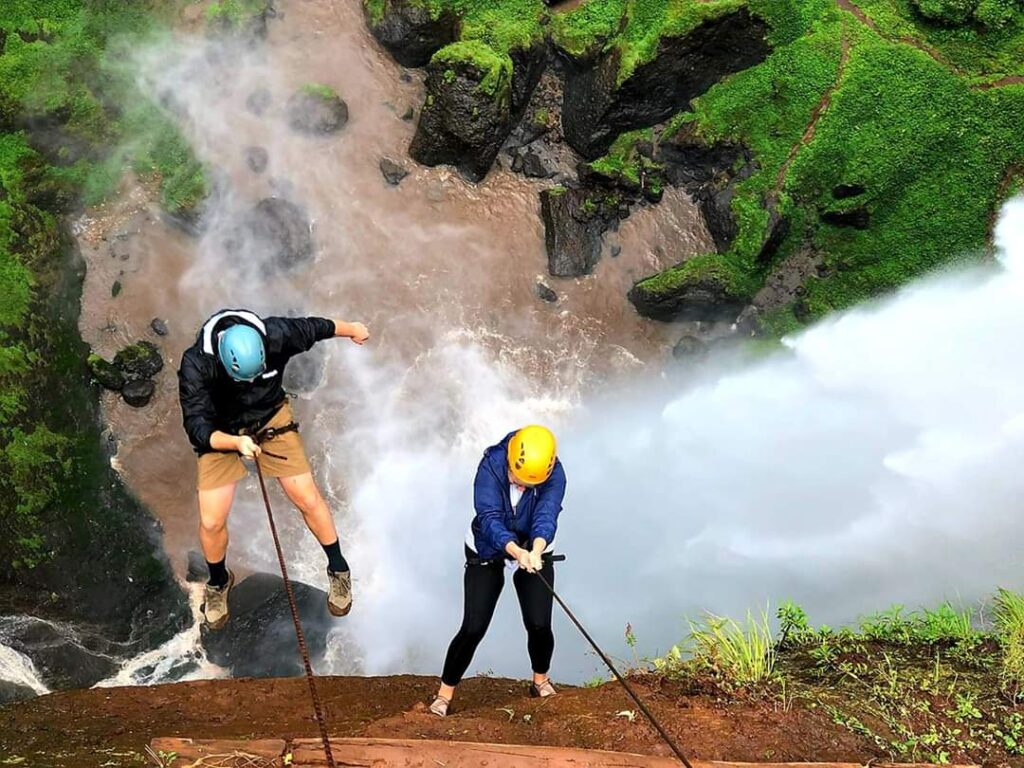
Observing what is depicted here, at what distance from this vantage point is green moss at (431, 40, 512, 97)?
11781 mm

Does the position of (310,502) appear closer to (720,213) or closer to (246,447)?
(246,447)

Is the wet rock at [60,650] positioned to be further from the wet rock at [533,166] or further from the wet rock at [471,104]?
the wet rock at [533,166]

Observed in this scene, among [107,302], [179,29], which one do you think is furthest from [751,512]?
[179,29]

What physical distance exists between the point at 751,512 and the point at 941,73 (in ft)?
24.6

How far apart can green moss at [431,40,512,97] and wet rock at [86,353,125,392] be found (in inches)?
272

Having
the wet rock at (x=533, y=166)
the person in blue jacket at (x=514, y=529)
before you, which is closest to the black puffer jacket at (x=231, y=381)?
the person in blue jacket at (x=514, y=529)

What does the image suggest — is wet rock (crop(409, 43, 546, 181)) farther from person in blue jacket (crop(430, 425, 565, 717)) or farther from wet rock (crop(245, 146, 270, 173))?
person in blue jacket (crop(430, 425, 565, 717))

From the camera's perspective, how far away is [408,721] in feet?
18.2

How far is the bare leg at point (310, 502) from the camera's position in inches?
248

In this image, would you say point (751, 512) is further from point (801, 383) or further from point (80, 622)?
point (80, 622)

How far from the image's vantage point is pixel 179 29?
12.4m

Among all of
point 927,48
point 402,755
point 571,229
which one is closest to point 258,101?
point 571,229

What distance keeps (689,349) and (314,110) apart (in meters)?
7.61

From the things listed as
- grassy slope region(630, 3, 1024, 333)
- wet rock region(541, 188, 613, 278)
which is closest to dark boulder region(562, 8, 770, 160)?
grassy slope region(630, 3, 1024, 333)
